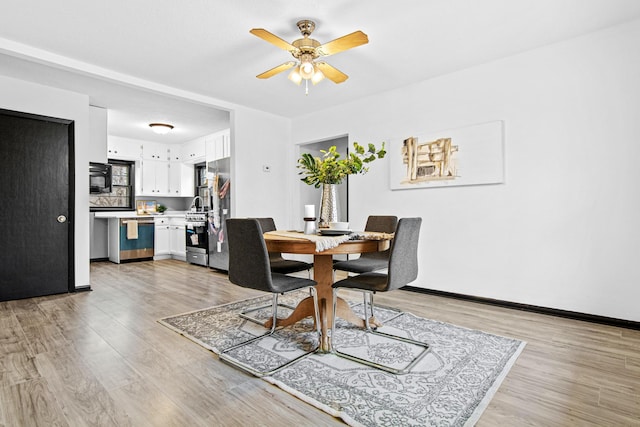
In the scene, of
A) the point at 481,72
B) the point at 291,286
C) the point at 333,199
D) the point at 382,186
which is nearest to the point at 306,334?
the point at 291,286

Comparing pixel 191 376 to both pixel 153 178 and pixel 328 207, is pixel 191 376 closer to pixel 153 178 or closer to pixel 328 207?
pixel 328 207

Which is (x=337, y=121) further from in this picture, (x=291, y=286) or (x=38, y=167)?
(x=38, y=167)

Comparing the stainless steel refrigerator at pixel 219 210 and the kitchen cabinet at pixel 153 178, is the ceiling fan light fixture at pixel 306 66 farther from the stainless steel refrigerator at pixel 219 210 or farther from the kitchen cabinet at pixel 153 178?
→ the kitchen cabinet at pixel 153 178

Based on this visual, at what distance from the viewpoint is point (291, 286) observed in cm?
220

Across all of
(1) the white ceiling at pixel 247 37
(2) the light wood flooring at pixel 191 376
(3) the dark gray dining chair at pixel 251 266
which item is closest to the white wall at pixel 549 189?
(1) the white ceiling at pixel 247 37

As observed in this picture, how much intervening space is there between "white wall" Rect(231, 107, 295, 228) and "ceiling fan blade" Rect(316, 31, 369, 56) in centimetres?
243

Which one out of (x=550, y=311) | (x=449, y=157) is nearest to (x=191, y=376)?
(x=550, y=311)

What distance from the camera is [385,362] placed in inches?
81.9

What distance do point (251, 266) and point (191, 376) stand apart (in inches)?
27.3

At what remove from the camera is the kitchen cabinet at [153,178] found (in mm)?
6945

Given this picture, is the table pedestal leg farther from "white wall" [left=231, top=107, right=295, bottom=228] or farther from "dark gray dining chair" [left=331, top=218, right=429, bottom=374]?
"white wall" [left=231, top=107, right=295, bottom=228]

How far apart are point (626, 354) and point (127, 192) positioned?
7.76 metres

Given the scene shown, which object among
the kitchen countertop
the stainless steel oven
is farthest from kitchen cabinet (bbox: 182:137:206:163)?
the stainless steel oven

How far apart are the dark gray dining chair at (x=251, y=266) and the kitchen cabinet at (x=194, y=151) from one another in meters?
4.83
